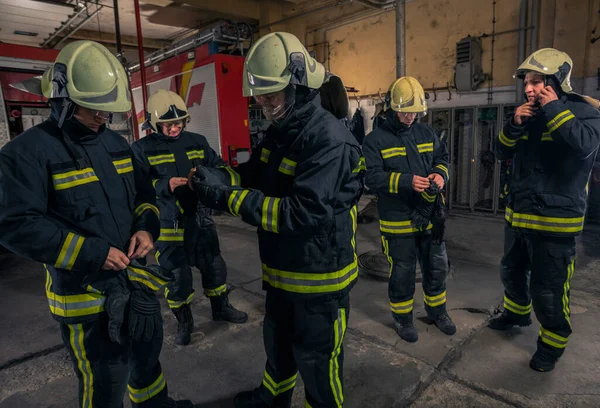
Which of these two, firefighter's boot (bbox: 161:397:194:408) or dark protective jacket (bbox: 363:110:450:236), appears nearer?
firefighter's boot (bbox: 161:397:194:408)

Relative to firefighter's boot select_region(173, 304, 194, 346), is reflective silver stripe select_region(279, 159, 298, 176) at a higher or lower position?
higher

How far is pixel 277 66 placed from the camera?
5.36 ft

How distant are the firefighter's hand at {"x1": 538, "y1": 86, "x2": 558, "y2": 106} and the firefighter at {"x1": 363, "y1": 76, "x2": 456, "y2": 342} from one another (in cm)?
77

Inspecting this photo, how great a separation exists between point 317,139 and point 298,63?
13.2 inches

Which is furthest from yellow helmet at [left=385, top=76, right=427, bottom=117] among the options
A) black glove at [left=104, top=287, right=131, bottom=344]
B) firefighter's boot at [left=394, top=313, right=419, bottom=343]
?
black glove at [left=104, top=287, right=131, bottom=344]

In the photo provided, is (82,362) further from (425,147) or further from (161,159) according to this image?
(425,147)

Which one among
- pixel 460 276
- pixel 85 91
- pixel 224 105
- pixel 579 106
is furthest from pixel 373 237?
pixel 85 91

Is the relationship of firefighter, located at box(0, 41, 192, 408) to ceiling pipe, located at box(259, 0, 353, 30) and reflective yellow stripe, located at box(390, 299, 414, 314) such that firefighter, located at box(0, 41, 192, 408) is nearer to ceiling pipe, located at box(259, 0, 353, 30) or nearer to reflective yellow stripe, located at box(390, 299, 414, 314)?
reflective yellow stripe, located at box(390, 299, 414, 314)

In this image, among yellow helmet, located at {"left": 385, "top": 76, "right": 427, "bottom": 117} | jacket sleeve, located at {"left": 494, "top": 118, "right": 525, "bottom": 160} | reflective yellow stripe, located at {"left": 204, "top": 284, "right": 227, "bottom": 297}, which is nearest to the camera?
jacket sleeve, located at {"left": 494, "top": 118, "right": 525, "bottom": 160}

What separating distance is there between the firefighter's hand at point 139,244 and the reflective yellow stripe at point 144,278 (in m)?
0.06

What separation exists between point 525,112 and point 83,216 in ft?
8.52

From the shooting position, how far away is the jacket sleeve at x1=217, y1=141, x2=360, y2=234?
5.13 ft

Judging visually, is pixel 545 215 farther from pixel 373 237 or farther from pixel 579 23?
pixel 579 23

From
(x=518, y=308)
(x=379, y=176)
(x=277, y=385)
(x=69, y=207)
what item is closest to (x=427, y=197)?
(x=379, y=176)
